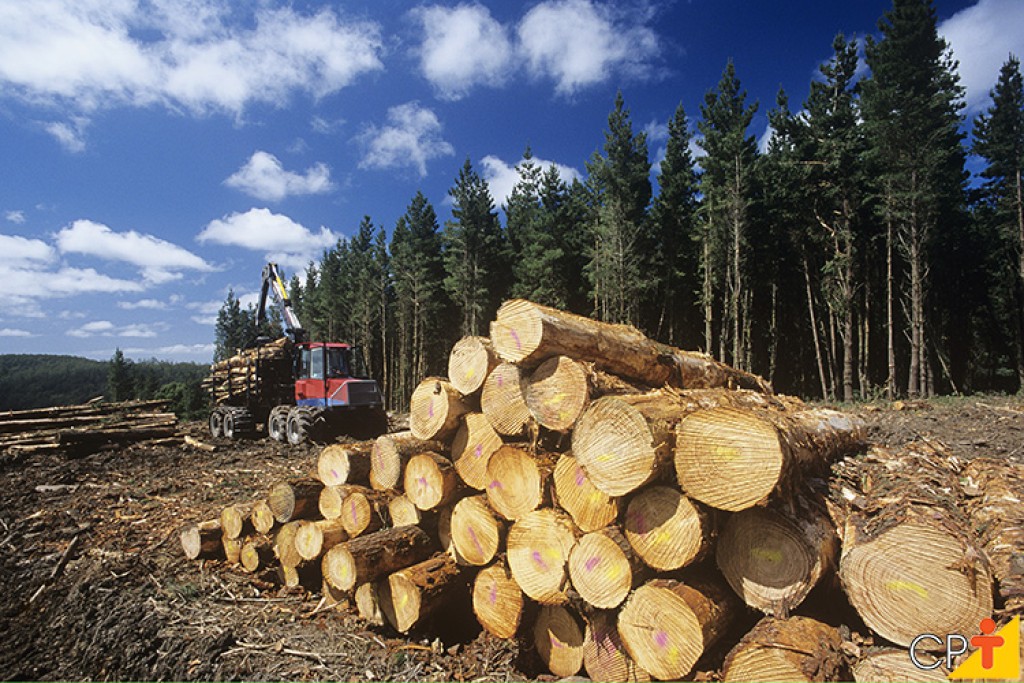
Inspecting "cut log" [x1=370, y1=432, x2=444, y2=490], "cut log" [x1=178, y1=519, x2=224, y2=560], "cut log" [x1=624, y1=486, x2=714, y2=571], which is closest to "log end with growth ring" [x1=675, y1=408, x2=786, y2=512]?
"cut log" [x1=624, y1=486, x2=714, y2=571]

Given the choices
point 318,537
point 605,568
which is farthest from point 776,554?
point 318,537

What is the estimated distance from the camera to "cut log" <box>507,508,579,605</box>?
11.8 ft

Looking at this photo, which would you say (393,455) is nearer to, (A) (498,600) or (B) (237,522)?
(A) (498,600)

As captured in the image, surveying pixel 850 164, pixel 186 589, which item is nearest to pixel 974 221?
pixel 850 164

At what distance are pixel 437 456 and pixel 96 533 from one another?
5.60 m

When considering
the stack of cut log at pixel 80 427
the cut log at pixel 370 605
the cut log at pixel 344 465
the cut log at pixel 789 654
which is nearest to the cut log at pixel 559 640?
the cut log at pixel 789 654

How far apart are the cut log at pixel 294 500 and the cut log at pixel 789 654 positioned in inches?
165

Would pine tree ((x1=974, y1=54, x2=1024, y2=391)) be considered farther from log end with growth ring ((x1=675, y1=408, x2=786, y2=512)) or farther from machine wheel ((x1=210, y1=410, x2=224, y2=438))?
machine wheel ((x1=210, y1=410, x2=224, y2=438))

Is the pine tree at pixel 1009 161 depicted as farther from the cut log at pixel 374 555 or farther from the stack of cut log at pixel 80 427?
the stack of cut log at pixel 80 427

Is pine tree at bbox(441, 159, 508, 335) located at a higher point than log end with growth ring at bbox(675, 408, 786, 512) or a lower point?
higher

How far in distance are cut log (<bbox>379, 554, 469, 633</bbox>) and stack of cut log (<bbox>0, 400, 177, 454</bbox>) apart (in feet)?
42.6

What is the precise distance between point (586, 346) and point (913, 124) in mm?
22785

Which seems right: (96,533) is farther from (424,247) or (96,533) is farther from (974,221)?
(974,221)

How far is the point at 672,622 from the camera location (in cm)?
298
